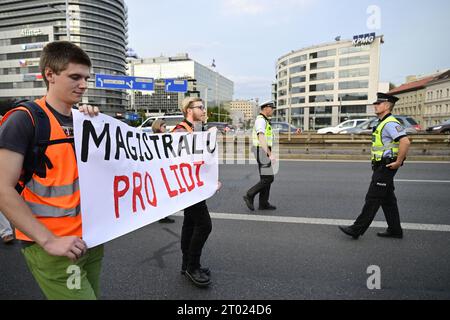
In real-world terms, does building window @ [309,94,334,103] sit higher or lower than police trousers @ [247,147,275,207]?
higher

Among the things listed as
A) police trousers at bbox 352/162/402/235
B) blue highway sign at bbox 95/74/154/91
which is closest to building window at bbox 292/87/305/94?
blue highway sign at bbox 95/74/154/91

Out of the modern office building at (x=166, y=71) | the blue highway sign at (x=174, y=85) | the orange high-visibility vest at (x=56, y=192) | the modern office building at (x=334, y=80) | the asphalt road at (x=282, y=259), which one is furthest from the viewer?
the modern office building at (x=166, y=71)

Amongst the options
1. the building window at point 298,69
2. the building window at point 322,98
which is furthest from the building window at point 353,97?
the building window at point 298,69

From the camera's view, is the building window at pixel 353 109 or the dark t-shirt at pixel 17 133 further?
the building window at pixel 353 109

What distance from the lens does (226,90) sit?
153500mm

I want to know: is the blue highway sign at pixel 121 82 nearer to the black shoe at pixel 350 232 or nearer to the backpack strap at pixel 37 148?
the black shoe at pixel 350 232

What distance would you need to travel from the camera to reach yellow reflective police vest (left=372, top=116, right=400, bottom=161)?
3854 millimetres

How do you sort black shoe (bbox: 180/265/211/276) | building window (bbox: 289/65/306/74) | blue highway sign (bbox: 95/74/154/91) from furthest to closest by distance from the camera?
building window (bbox: 289/65/306/74)
blue highway sign (bbox: 95/74/154/91)
black shoe (bbox: 180/265/211/276)

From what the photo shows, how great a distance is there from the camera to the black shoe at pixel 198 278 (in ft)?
9.25

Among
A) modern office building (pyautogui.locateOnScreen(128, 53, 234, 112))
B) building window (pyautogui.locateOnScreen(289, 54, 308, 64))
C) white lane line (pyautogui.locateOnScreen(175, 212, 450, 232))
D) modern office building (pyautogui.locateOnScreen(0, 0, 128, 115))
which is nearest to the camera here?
white lane line (pyautogui.locateOnScreen(175, 212, 450, 232))

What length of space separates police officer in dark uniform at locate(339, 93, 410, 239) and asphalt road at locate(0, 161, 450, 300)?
27 centimetres

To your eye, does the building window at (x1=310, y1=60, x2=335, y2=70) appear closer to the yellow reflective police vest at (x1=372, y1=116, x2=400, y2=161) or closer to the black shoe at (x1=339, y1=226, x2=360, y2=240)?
the yellow reflective police vest at (x1=372, y1=116, x2=400, y2=161)

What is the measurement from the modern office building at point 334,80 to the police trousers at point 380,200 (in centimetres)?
6867

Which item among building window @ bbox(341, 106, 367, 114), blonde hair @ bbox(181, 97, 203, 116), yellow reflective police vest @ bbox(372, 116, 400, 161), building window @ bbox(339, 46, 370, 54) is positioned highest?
building window @ bbox(339, 46, 370, 54)
